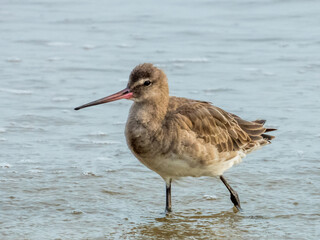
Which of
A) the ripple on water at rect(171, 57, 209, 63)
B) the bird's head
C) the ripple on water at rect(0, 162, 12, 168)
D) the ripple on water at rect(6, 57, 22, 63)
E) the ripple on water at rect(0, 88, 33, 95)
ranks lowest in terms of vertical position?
the ripple on water at rect(0, 162, 12, 168)

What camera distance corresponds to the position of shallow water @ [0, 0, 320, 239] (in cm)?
678

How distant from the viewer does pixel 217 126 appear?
23.6 ft

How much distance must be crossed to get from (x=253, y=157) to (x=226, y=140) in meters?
1.29

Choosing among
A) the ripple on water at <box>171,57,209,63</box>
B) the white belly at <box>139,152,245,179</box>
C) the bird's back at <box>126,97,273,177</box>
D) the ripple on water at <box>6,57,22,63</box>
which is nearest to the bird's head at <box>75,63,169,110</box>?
the bird's back at <box>126,97,273,177</box>

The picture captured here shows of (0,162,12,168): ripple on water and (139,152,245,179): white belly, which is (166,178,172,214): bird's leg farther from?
(0,162,12,168): ripple on water

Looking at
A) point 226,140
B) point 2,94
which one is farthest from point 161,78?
point 2,94

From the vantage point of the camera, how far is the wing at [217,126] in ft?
22.4

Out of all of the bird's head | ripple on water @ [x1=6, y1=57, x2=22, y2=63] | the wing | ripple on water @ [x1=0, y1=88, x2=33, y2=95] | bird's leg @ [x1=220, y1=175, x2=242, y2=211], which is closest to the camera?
the bird's head

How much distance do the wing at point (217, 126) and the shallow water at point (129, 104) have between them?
1.57ft

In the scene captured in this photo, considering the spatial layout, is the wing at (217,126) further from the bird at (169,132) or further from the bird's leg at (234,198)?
the bird's leg at (234,198)

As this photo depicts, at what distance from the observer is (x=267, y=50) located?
12430 millimetres

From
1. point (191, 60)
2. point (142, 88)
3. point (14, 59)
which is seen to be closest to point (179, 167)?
point (142, 88)

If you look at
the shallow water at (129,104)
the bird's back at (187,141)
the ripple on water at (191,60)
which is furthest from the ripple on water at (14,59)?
the bird's back at (187,141)

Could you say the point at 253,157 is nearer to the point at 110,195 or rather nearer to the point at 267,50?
the point at 110,195
